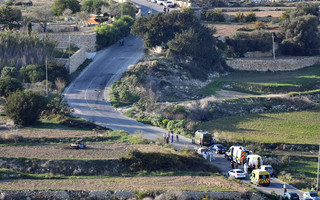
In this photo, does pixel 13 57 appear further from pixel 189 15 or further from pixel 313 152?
pixel 313 152

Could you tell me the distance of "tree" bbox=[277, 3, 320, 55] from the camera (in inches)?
3260

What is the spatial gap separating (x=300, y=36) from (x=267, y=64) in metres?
9.38

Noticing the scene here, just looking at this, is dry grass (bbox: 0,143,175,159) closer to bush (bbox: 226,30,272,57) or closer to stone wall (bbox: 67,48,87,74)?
stone wall (bbox: 67,48,87,74)

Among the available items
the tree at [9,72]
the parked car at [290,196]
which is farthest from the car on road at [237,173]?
the tree at [9,72]

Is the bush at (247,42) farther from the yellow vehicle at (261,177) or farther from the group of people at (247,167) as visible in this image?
the yellow vehicle at (261,177)

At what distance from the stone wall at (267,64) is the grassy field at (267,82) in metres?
1.31

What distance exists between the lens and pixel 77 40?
72.2m

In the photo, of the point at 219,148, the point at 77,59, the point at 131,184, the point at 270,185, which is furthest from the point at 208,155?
the point at 77,59

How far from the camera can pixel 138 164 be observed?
1485 inches

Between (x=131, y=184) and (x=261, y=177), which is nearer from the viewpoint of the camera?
(x=131, y=184)

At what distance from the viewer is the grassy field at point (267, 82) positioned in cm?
6538

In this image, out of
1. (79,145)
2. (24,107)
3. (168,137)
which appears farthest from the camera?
(24,107)

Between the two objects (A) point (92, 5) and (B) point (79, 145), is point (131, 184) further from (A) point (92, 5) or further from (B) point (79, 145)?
A: (A) point (92, 5)

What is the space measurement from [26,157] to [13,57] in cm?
2869
